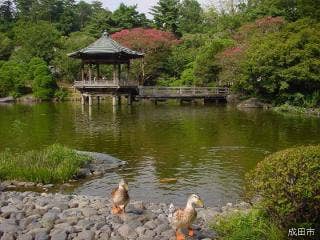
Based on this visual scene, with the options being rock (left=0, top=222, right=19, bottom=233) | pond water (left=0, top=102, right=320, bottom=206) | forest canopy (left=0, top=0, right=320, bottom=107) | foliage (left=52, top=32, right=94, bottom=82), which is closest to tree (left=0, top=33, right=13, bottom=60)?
forest canopy (left=0, top=0, right=320, bottom=107)

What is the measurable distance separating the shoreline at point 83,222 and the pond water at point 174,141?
3313 millimetres

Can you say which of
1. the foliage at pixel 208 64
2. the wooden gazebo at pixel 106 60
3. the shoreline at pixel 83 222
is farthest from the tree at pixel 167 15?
the shoreline at pixel 83 222

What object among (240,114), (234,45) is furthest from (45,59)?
(240,114)

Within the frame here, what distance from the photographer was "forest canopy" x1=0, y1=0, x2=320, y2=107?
3609 cm

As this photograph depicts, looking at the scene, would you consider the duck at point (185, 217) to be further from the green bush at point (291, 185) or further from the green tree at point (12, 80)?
the green tree at point (12, 80)

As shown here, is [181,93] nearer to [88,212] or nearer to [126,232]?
[88,212]

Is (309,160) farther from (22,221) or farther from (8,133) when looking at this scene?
(8,133)

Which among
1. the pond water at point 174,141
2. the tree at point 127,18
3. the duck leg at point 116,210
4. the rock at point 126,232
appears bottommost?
the pond water at point 174,141

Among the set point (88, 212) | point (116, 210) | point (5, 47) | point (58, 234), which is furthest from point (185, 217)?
point (5, 47)

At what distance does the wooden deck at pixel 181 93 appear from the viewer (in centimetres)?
4234

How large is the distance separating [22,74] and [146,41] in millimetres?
14120

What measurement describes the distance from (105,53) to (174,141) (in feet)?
63.0

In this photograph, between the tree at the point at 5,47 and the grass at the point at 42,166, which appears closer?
the grass at the point at 42,166

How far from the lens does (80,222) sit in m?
8.26
